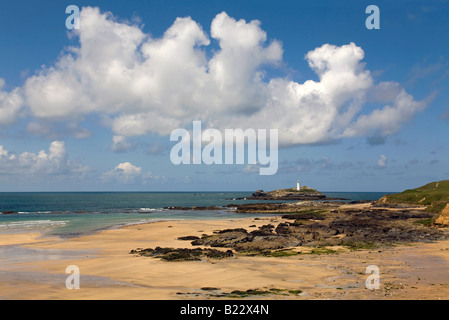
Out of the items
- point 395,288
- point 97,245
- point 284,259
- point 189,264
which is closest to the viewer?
point 395,288

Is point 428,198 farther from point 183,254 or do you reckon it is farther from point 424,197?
point 183,254

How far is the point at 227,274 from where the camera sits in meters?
19.7

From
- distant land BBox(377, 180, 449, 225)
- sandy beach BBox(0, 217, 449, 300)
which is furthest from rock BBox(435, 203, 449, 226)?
distant land BBox(377, 180, 449, 225)

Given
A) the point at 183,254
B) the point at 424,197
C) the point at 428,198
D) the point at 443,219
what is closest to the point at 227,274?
the point at 183,254

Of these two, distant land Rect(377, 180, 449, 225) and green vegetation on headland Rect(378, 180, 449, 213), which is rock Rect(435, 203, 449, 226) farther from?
green vegetation on headland Rect(378, 180, 449, 213)

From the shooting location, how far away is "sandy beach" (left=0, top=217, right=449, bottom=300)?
15.3 meters

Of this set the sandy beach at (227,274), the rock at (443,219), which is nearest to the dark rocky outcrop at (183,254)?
the sandy beach at (227,274)

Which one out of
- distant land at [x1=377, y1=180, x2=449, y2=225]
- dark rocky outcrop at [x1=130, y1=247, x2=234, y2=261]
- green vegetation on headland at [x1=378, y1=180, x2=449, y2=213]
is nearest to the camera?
dark rocky outcrop at [x1=130, y1=247, x2=234, y2=261]

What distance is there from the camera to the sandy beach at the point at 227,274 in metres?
15.3
